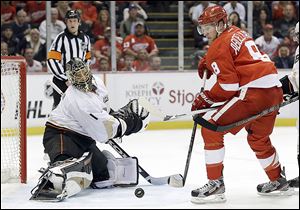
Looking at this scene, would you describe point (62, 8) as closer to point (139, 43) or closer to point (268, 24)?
point (139, 43)

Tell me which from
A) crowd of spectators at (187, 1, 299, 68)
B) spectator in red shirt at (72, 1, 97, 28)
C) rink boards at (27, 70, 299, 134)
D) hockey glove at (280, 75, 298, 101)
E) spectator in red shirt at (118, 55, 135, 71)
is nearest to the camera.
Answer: hockey glove at (280, 75, 298, 101)

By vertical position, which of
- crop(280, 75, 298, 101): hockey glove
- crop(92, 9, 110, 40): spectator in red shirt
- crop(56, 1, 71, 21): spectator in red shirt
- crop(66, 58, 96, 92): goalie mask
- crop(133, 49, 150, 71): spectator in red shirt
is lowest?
crop(133, 49, 150, 71): spectator in red shirt

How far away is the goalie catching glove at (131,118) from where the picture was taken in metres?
4.23

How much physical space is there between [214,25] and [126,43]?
4.52 m

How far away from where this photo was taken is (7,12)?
838cm

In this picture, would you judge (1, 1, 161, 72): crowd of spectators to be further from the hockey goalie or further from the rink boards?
the hockey goalie

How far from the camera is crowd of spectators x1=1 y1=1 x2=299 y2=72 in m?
8.04

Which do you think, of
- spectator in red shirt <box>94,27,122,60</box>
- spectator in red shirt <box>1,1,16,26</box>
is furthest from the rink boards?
spectator in red shirt <box>1,1,16,26</box>

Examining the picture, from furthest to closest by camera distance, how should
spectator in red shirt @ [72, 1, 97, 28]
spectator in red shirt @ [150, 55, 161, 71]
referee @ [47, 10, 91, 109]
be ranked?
spectator in red shirt @ [72, 1, 97, 28] < spectator in red shirt @ [150, 55, 161, 71] < referee @ [47, 10, 91, 109]

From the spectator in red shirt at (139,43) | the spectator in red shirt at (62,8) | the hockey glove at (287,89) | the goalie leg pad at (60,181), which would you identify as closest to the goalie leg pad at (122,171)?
the goalie leg pad at (60,181)

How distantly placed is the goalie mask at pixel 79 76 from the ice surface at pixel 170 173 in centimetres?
58

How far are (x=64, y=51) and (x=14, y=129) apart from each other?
1.11m

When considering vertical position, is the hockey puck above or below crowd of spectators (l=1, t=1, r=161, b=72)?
below

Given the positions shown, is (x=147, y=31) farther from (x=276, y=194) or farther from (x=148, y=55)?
(x=276, y=194)
